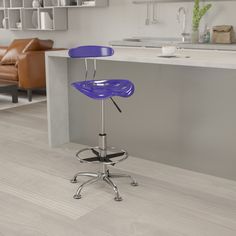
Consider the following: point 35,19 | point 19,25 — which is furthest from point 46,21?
point 19,25

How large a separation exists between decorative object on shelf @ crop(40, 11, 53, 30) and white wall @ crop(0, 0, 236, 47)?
260 millimetres

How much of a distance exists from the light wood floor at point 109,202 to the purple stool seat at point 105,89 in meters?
0.66

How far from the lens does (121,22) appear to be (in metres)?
5.98

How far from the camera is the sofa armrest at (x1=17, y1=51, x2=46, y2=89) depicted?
5496 mm

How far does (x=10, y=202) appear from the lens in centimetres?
250

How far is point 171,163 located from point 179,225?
3.15ft

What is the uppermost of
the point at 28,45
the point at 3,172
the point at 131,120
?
the point at 28,45

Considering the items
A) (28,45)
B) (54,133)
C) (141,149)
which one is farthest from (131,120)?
(28,45)

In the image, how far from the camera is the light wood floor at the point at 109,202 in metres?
2.18

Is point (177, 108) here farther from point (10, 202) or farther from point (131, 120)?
point (10, 202)

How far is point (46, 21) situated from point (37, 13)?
0.33 meters

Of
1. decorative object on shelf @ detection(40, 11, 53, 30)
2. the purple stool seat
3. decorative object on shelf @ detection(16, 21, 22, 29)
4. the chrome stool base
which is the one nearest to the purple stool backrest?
the purple stool seat

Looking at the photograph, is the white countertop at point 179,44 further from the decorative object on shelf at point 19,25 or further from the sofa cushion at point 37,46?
the decorative object on shelf at point 19,25

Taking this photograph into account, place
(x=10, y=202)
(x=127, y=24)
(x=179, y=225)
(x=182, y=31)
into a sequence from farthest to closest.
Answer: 1. (x=127, y=24)
2. (x=182, y=31)
3. (x=10, y=202)
4. (x=179, y=225)
